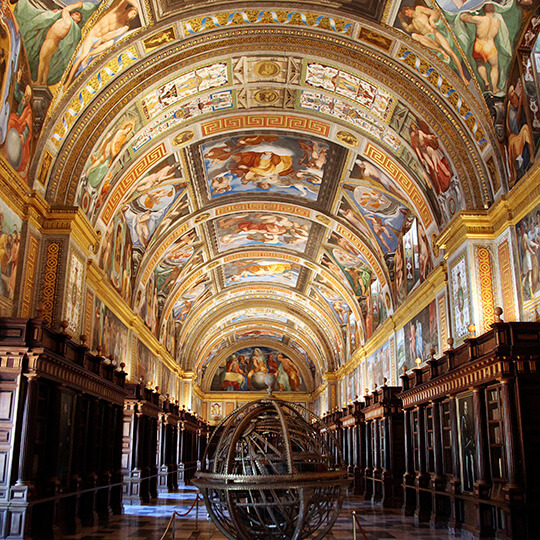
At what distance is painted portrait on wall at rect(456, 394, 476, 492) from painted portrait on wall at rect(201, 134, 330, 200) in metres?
9.79

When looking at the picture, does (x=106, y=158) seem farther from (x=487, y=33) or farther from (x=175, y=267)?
(x=175, y=267)

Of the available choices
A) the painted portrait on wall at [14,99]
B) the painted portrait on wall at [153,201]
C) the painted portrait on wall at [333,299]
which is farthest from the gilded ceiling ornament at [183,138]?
the painted portrait on wall at [333,299]

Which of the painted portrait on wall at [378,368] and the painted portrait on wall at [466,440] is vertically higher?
the painted portrait on wall at [378,368]

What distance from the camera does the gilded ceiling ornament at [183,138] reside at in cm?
1806

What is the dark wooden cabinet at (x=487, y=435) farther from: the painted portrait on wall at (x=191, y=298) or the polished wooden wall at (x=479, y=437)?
the painted portrait on wall at (x=191, y=298)

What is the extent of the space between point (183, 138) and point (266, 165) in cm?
402

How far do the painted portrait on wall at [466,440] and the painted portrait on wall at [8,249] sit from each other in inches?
379

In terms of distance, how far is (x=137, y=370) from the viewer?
2339 centimetres

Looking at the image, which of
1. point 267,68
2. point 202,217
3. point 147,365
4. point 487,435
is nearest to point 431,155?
point 267,68

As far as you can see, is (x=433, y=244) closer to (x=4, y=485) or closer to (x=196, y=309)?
(x=4, y=485)

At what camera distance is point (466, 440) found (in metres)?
12.5

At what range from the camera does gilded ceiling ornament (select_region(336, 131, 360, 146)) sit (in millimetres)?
18109

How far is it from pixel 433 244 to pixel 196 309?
21.2m

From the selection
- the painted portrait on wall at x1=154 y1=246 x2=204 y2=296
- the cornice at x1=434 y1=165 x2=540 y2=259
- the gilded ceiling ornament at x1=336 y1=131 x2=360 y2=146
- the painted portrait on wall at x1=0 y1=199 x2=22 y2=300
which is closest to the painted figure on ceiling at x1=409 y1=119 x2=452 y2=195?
the cornice at x1=434 y1=165 x2=540 y2=259
